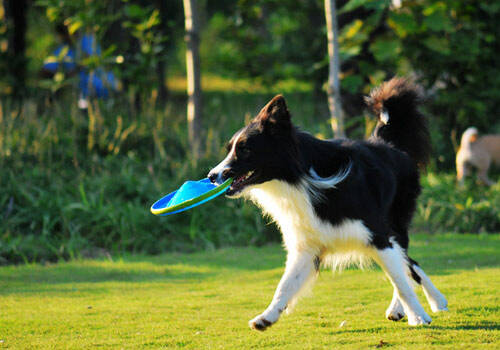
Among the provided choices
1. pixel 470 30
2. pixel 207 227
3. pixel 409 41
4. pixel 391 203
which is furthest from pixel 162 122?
pixel 391 203

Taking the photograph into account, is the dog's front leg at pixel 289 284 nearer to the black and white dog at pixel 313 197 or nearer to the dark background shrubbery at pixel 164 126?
the black and white dog at pixel 313 197

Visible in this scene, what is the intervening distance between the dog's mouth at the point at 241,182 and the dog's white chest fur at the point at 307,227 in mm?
86

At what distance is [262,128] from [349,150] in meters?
0.73

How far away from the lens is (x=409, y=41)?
418 inches

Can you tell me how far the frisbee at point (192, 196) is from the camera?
14.9 feet

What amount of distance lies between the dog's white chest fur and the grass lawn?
54 centimetres

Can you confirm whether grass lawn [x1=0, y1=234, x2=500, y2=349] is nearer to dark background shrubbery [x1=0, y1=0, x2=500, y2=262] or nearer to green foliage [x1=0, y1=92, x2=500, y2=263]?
green foliage [x1=0, y1=92, x2=500, y2=263]

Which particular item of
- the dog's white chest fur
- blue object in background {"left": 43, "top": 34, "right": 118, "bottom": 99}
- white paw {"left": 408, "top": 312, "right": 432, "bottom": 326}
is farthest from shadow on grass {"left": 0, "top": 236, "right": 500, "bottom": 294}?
blue object in background {"left": 43, "top": 34, "right": 118, "bottom": 99}

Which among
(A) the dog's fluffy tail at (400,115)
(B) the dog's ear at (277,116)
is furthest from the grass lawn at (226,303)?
(B) the dog's ear at (277,116)

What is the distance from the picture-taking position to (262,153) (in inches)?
178

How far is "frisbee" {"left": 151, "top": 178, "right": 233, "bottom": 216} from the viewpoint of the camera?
178 inches

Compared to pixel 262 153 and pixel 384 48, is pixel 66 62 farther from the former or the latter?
pixel 262 153

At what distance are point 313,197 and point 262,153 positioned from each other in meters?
0.45

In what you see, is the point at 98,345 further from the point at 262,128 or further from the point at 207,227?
the point at 207,227
